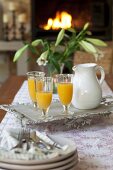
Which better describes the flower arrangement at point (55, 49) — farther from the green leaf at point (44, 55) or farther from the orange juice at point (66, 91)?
the orange juice at point (66, 91)

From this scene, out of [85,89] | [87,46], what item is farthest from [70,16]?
[85,89]

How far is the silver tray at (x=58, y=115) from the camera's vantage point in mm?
1468

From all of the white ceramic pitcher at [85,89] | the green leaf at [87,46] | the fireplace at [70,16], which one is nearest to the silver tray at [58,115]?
the white ceramic pitcher at [85,89]

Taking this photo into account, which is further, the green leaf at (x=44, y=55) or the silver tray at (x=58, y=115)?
the green leaf at (x=44, y=55)

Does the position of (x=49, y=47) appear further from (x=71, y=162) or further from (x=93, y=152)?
(x=71, y=162)

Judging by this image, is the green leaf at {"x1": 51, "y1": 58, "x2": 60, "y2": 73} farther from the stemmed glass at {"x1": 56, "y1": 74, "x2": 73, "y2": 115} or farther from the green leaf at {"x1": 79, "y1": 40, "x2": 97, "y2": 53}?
the stemmed glass at {"x1": 56, "y1": 74, "x2": 73, "y2": 115}

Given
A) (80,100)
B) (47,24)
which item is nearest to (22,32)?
(47,24)

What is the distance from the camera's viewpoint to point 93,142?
1.34 m

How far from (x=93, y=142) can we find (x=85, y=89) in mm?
314

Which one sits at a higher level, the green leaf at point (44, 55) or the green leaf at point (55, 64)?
the green leaf at point (44, 55)

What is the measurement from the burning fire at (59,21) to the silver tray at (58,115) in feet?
10.6

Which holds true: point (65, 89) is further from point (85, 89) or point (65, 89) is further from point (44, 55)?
point (44, 55)

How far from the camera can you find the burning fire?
483 cm

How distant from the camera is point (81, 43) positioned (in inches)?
80.7
